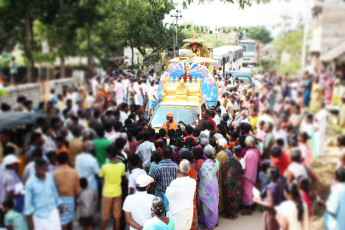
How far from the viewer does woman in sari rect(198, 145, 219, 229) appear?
530 cm

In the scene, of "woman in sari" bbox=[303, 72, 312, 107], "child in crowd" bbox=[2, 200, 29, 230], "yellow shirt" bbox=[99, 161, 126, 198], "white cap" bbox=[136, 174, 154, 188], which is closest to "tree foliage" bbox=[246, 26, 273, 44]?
"woman in sari" bbox=[303, 72, 312, 107]

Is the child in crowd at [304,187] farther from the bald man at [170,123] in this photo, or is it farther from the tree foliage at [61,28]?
the bald man at [170,123]

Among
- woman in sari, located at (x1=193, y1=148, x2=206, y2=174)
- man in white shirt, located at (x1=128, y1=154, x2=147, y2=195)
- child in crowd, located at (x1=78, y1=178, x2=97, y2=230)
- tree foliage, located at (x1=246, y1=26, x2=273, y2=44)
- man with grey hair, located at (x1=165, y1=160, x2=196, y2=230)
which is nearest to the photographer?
child in crowd, located at (x1=78, y1=178, x2=97, y2=230)

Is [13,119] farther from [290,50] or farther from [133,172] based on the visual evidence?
[133,172]

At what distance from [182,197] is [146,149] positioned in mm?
795

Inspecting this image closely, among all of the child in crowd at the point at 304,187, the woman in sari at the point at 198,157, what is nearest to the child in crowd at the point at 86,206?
the child in crowd at the point at 304,187

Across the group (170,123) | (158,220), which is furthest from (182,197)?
(170,123)

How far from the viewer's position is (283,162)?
213 cm

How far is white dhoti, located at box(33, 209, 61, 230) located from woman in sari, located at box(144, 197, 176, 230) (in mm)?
2157

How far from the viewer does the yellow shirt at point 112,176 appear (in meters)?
2.24

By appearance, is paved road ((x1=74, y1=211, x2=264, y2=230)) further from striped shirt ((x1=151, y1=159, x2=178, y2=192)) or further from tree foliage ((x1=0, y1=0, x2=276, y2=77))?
tree foliage ((x1=0, y1=0, x2=276, y2=77))

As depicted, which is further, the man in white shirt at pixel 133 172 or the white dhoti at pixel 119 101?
the man in white shirt at pixel 133 172

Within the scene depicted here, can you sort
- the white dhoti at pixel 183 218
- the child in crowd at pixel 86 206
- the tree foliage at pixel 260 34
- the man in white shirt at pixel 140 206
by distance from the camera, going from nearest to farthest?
the child in crowd at pixel 86 206 → the tree foliage at pixel 260 34 → the man in white shirt at pixel 140 206 → the white dhoti at pixel 183 218

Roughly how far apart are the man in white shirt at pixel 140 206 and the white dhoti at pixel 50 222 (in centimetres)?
209
